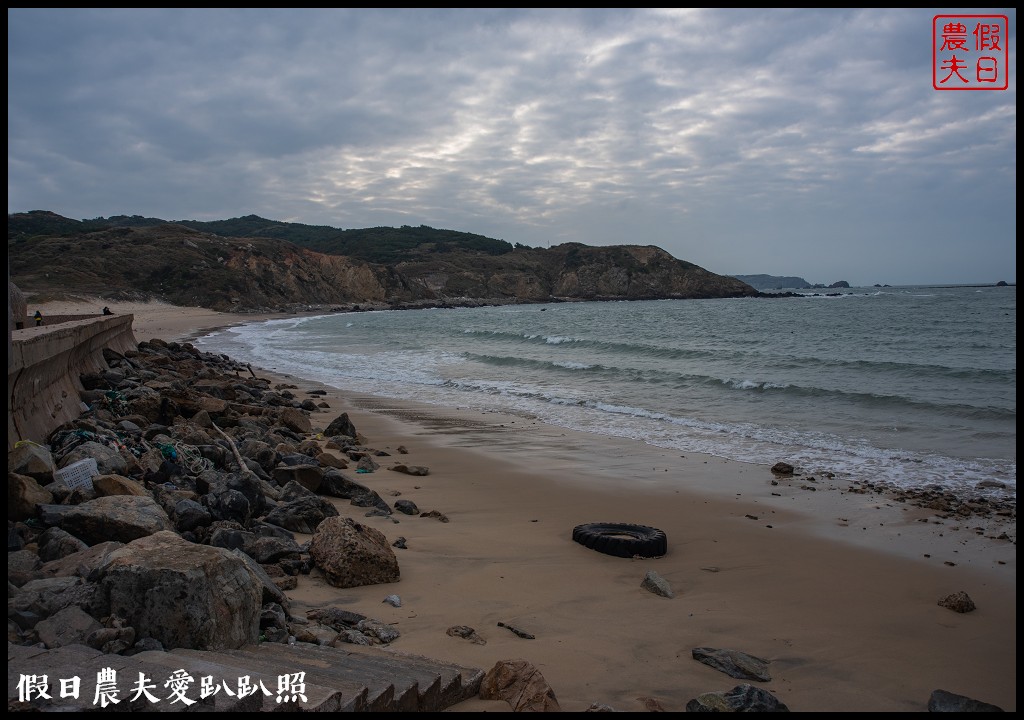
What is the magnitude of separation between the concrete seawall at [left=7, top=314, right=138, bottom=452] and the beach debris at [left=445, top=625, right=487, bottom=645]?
Answer: 294cm

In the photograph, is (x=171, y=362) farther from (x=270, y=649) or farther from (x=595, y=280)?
(x=595, y=280)

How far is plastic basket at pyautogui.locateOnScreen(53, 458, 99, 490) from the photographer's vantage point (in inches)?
173

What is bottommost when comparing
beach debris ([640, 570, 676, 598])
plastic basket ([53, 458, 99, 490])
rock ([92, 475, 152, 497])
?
beach debris ([640, 570, 676, 598])

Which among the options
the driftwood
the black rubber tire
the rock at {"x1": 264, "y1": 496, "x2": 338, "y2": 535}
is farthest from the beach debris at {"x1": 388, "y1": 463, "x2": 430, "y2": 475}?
the black rubber tire

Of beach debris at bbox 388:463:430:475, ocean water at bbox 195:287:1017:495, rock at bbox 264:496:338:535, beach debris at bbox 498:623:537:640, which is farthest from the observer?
ocean water at bbox 195:287:1017:495

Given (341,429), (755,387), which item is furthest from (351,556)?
(755,387)

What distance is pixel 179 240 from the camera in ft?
239

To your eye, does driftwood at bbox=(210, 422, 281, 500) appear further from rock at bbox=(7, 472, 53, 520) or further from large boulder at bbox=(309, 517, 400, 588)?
rock at bbox=(7, 472, 53, 520)

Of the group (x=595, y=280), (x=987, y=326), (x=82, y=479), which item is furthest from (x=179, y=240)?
(x=82, y=479)

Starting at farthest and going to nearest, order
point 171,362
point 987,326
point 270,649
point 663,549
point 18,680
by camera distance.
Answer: point 987,326 → point 171,362 → point 663,549 → point 270,649 → point 18,680

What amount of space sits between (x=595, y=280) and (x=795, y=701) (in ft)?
362

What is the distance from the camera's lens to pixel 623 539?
18.7 feet

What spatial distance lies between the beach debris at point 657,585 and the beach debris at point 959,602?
1.96 m

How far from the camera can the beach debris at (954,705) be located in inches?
126
